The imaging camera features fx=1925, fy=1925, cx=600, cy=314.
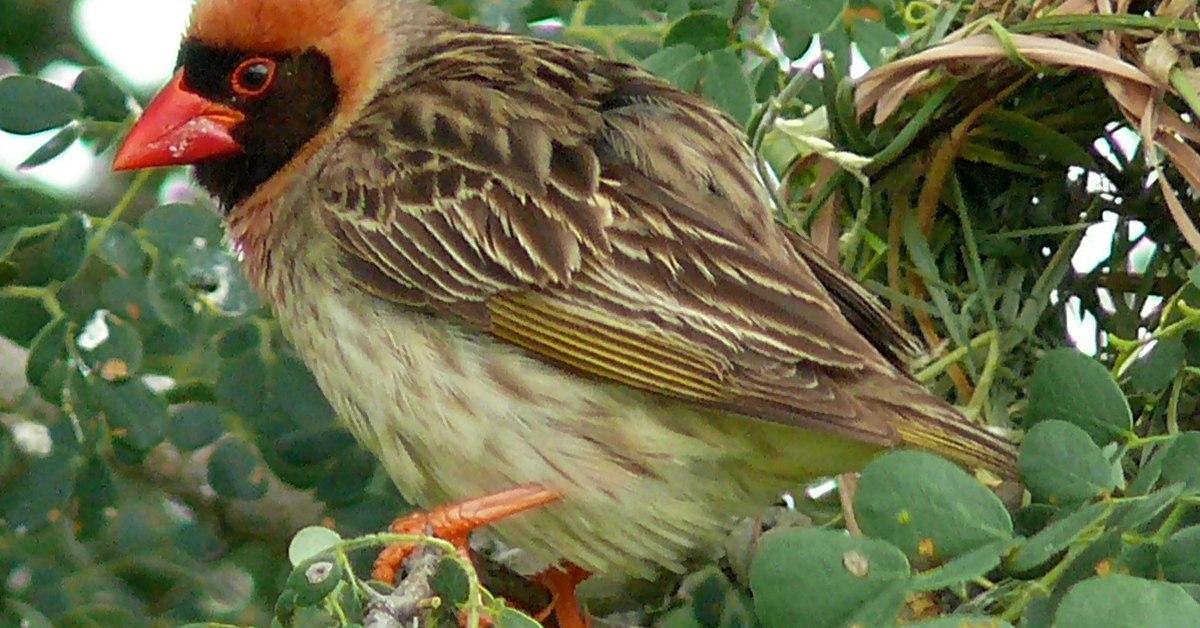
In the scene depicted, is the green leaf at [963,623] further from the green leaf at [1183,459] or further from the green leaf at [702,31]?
the green leaf at [702,31]

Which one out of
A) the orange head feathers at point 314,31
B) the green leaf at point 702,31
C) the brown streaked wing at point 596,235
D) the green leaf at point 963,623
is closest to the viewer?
the green leaf at point 963,623

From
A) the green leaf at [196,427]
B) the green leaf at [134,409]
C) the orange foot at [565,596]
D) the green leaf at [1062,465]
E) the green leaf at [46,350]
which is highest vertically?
the green leaf at [1062,465]

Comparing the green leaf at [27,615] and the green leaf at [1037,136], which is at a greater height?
the green leaf at [1037,136]

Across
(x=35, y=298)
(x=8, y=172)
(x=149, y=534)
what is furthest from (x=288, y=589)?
(x=8, y=172)

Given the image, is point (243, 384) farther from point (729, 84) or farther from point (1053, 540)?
point (1053, 540)

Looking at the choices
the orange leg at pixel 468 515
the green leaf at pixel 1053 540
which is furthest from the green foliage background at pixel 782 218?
the green leaf at pixel 1053 540

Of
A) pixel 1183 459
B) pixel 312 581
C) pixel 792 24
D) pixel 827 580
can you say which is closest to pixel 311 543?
pixel 312 581

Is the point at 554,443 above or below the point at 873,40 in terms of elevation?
below
